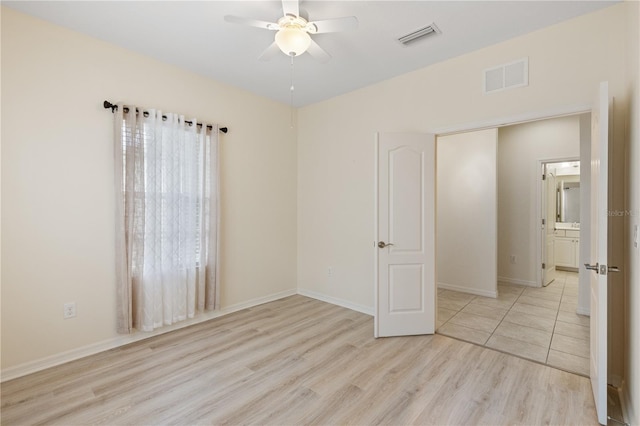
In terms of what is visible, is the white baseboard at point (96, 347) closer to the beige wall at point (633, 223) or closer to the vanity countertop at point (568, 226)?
the beige wall at point (633, 223)

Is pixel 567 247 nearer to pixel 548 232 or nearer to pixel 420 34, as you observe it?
pixel 548 232

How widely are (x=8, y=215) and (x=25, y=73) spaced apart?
45.3 inches

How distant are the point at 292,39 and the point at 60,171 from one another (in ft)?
7.45

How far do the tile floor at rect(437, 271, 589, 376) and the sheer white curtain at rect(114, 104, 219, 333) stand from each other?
283cm

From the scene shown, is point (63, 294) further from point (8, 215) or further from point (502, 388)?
point (502, 388)

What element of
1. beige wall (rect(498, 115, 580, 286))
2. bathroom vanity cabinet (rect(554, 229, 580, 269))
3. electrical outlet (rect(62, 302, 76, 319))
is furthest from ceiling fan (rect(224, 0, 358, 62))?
bathroom vanity cabinet (rect(554, 229, 580, 269))

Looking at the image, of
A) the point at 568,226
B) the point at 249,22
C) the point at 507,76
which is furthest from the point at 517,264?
the point at 249,22

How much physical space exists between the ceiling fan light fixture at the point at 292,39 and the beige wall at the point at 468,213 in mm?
3081

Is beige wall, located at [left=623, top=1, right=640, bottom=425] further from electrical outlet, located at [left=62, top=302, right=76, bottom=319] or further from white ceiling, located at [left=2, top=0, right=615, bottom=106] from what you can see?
electrical outlet, located at [left=62, top=302, right=76, bottom=319]

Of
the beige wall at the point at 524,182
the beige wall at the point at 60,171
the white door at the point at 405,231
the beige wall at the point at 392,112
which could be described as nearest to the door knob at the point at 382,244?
the white door at the point at 405,231

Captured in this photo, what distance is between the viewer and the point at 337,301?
4.16 meters

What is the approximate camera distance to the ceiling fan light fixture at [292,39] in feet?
6.98

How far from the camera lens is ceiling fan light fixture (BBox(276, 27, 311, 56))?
83.7 inches

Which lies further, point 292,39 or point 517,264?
point 517,264
